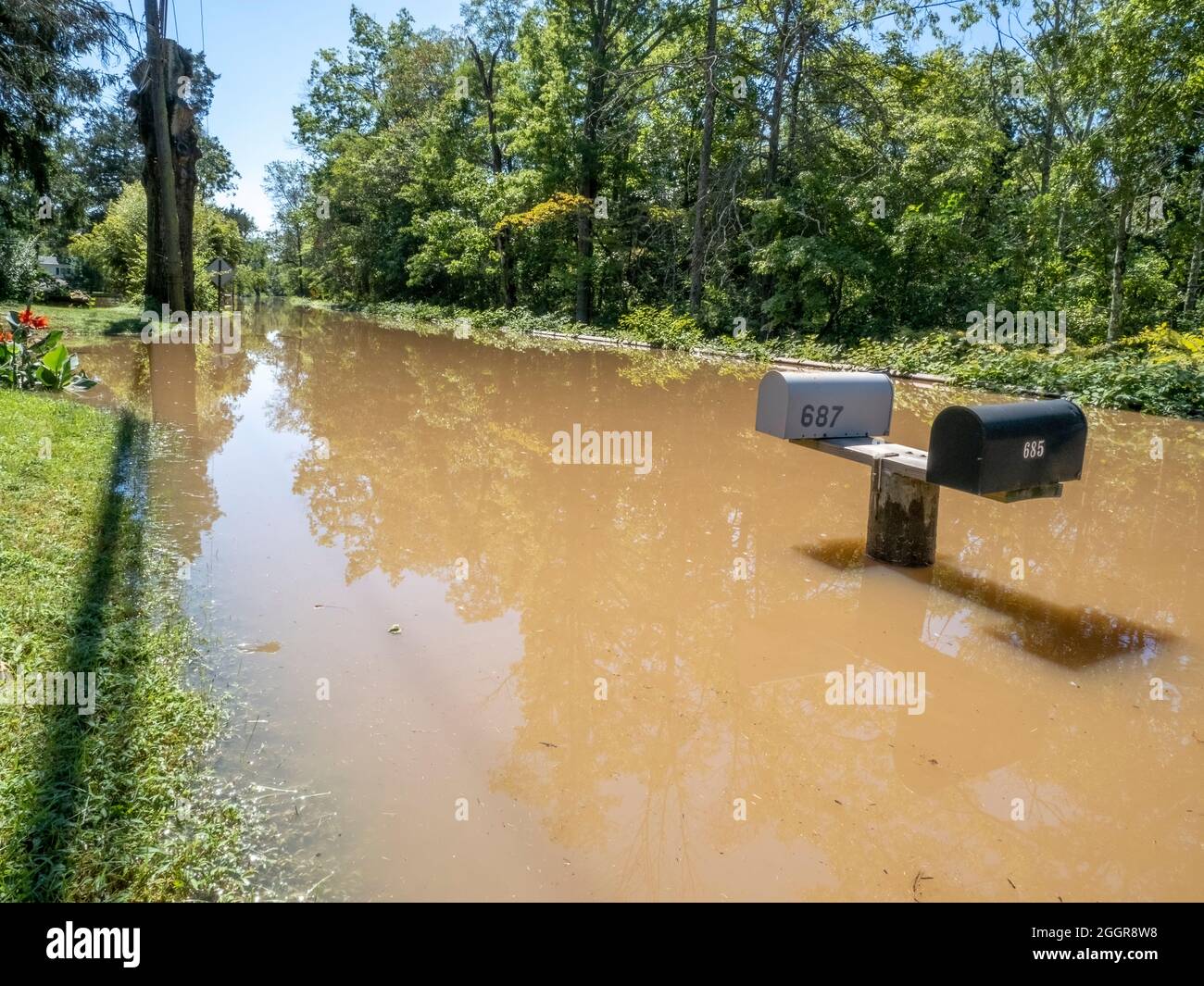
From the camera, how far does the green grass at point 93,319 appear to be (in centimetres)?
1936

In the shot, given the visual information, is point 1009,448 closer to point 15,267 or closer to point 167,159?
point 167,159

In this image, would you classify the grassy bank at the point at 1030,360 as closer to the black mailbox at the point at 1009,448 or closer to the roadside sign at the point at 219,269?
the black mailbox at the point at 1009,448

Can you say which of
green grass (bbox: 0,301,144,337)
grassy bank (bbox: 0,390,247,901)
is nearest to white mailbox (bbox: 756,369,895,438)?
grassy bank (bbox: 0,390,247,901)

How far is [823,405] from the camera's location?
587 centimetres

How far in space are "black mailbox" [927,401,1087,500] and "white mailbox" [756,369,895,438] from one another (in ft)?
3.50

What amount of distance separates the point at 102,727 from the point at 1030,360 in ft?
50.0

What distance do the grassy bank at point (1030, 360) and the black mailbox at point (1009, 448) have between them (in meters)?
9.41

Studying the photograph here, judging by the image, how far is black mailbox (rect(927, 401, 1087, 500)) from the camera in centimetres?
455

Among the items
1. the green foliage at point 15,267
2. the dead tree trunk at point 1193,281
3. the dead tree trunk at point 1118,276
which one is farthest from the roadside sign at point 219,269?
the dead tree trunk at point 1193,281

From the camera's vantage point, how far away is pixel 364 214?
40.6m

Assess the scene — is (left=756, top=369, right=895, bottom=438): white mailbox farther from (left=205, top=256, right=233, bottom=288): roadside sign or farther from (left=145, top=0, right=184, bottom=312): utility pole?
(left=205, top=256, right=233, bottom=288): roadside sign

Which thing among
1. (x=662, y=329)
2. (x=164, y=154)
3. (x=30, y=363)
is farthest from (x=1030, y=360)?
(x=164, y=154)
